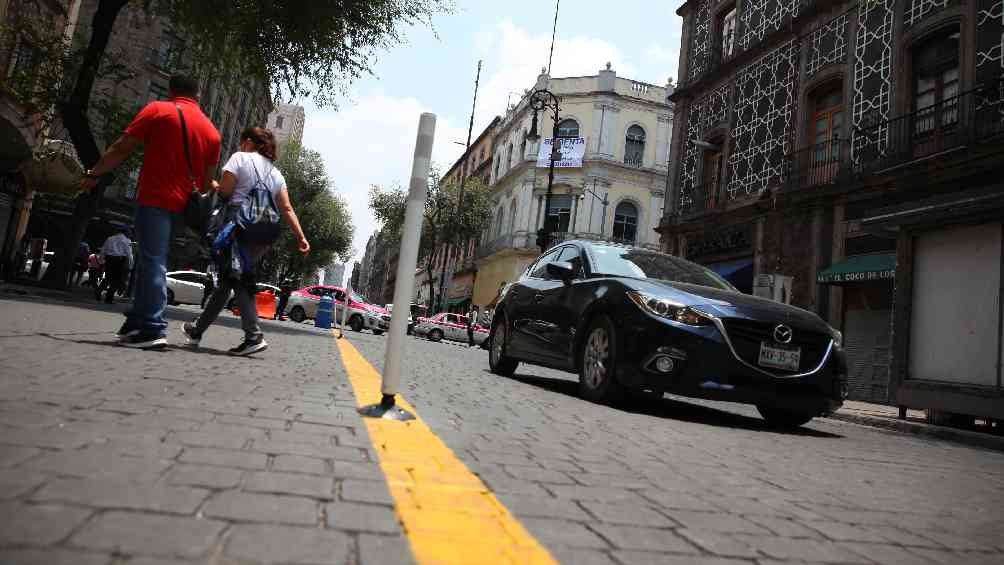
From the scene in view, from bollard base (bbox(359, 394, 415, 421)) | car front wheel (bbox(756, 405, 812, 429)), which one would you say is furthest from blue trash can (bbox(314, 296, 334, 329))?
bollard base (bbox(359, 394, 415, 421))

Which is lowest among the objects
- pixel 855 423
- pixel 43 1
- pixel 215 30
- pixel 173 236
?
pixel 855 423

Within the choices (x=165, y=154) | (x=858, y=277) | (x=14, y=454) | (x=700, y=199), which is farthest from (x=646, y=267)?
(x=700, y=199)

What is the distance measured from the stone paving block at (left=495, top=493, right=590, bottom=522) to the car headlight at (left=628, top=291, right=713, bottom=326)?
3.24m

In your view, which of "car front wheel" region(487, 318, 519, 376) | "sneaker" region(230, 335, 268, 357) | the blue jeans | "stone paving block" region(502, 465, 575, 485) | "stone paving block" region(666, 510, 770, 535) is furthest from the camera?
"car front wheel" region(487, 318, 519, 376)

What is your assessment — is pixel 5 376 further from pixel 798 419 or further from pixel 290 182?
pixel 290 182

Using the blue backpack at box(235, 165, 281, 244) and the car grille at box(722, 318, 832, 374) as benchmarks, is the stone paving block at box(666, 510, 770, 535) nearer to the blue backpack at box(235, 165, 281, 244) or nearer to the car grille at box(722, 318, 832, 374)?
the car grille at box(722, 318, 832, 374)

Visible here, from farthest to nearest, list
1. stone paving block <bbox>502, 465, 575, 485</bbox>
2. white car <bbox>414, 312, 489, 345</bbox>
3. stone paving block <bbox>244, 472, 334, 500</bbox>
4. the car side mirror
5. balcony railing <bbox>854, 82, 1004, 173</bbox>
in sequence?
1. white car <bbox>414, 312, 489, 345</bbox>
2. balcony railing <bbox>854, 82, 1004, 173</bbox>
3. the car side mirror
4. stone paving block <bbox>502, 465, 575, 485</bbox>
5. stone paving block <bbox>244, 472, 334, 500</bbox>

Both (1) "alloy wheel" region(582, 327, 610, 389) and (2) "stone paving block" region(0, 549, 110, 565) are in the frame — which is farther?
(1) "alloy wheel" region(582, 327, 610, 389)

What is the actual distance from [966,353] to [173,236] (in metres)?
9.28

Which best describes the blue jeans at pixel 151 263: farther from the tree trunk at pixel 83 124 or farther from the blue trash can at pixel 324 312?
the blue trash can at pixel 324 312

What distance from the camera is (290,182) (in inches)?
1845

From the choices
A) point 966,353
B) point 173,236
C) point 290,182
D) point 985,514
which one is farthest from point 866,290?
point 290,182

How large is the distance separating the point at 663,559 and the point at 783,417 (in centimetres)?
467

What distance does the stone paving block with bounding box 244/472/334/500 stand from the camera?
5.86 ft
